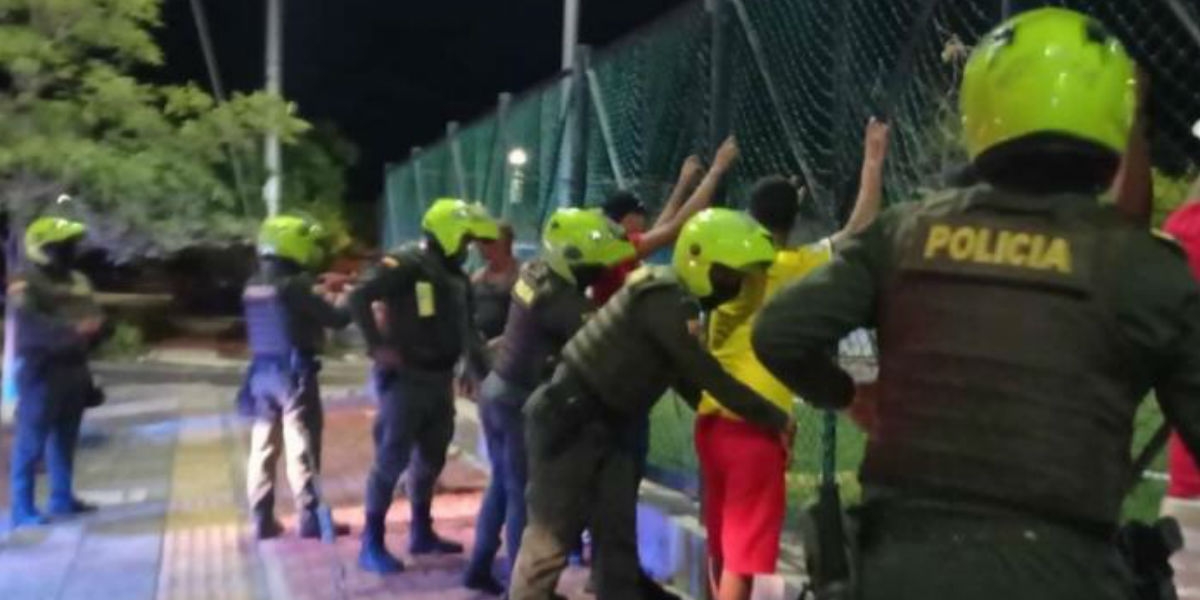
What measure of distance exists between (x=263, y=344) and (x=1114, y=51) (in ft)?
22.8

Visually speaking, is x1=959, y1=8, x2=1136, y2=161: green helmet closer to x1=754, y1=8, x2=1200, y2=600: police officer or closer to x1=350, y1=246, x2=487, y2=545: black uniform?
x1=754, y1=8, x2=1200, y2=600: police officer

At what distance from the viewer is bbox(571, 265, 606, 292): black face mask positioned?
6621 mm

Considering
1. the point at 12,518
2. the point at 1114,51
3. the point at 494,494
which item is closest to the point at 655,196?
the point at 494,494

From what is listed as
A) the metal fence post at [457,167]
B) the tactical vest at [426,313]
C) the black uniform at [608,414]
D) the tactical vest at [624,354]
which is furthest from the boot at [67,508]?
the metal fence post at [457,167]

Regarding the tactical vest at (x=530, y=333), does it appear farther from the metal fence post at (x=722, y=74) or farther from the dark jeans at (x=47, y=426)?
the dark jeans at (x=47, y=426)

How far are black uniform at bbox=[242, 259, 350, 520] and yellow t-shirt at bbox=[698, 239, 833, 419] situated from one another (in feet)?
11.3

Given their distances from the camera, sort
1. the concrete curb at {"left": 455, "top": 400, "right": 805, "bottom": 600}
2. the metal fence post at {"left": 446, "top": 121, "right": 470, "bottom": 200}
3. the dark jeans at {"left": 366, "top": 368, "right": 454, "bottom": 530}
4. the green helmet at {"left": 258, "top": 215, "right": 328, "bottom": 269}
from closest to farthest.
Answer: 1. the concrete curb at {"left": 455, "top": 400, "right": 805, "bottom": 600}
2. the dark jeans at {"left": 366, "top": 368, "right": 454, "bottom": 530}
3. the green helmet at {"left": 258, "top": 215, "right": 328, "bottom": 269}
4. the metal fence post at {"left": 446, "top": 121, "right": 470, "bottom": 200}

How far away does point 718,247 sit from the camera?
5.65 metres

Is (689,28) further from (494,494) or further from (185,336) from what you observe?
(185,336)

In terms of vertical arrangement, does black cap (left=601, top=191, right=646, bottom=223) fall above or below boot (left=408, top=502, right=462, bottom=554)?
above

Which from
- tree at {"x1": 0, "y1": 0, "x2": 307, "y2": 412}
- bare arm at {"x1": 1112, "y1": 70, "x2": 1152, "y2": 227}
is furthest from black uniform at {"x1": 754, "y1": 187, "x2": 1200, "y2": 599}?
tree at {"x1": 0, "y1": 0, "x2": 307, "y2": 412}

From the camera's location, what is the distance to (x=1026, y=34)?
2.71 metres

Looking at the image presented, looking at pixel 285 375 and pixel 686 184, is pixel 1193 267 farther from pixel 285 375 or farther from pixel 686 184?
pixel 285 375

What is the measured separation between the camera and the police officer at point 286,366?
8.97 metres
